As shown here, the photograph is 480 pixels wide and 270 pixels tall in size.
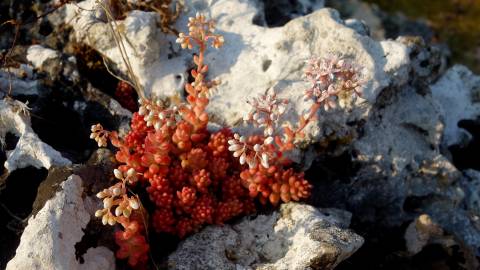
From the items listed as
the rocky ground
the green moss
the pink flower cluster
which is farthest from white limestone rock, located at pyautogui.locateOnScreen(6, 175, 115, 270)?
the green moss

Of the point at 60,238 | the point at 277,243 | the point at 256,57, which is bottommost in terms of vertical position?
the point at 277,243

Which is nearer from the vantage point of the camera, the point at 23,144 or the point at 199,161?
the point at 23,144

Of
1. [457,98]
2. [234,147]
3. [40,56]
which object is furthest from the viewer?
[457,98]

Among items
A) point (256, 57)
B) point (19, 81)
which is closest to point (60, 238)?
point (19, 81)

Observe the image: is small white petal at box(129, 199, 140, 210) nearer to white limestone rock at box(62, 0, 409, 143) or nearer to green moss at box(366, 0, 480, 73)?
white limestone rock at box(62, 0, 409, 143)

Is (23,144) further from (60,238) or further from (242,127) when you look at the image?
(242,127)

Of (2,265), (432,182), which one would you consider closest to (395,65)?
(432,182)

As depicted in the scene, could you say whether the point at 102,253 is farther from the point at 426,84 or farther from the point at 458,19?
the point at 458,19

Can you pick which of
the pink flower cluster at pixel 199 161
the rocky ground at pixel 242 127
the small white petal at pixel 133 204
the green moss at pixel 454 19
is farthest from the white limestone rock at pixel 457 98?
the green moss at pixel 454 19
